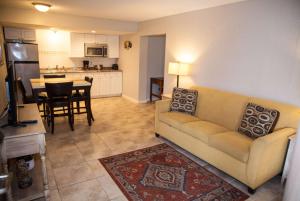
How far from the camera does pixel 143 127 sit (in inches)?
171

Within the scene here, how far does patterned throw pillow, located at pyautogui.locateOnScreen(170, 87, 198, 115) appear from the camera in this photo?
370 centimetres

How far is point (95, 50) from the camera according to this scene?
21.7 feet

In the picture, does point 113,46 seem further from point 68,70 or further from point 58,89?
point 58,89

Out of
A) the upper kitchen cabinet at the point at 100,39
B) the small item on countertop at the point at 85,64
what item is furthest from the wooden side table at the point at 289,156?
the small item on countertop at the point at 85,64

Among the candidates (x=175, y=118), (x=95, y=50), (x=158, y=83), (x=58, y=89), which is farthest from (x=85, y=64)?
(x=175, y=118)

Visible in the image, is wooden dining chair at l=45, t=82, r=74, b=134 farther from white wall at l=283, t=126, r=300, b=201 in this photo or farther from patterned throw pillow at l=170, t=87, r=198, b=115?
white wall at l=283, t=126, r=300, b=201

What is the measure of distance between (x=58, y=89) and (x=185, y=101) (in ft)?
7.43

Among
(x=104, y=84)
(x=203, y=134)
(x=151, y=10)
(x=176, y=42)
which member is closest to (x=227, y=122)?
(x=203, y=134)

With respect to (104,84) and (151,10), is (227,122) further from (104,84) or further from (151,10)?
(104,84)

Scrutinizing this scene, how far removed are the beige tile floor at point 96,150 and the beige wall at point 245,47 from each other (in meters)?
1.32

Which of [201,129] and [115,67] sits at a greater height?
[115,67]

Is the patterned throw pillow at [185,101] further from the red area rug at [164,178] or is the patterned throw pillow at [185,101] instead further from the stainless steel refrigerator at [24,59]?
the stainless steel refrigerator at [24,59]

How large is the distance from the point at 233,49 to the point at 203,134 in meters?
1.54

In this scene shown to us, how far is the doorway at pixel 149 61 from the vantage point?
6.02 metres
